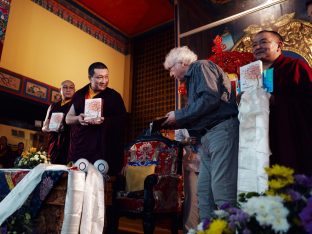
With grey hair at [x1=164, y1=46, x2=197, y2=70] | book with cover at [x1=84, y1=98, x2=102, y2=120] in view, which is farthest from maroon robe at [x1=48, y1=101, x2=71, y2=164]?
grey hair at [x1=164, y1=46, x2=197, y2=70]

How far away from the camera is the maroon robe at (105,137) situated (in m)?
2.48

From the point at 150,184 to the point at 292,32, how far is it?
264 centimetres

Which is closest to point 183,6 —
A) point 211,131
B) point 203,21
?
point 203,21

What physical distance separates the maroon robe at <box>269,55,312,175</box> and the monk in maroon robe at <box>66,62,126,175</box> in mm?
1358

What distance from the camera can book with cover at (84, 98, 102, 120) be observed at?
2.36 metres

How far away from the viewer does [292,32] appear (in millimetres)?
3713

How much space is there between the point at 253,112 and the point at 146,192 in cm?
148

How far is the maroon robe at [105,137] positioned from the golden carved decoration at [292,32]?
231 cm

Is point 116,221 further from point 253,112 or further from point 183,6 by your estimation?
point 183,6

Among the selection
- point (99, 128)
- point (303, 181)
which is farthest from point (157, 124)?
point (303, 181)

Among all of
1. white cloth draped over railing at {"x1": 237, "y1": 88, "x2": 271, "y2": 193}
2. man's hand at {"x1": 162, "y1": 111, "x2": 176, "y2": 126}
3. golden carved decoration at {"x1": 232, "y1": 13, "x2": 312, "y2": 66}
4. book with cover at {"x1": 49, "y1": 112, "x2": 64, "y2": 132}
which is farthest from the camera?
golden carved decoration at {"x1": 232, "y1": 13, "x2": 312, "y2": 66}

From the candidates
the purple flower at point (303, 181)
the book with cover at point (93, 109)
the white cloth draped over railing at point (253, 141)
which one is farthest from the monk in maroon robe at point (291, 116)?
the book with cover at point (93, 109)

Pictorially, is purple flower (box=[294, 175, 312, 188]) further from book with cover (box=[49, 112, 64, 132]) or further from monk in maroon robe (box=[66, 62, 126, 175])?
book with cover (box=[49, 112, 64, 132])

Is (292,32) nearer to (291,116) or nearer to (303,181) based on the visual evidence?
(291,116)
